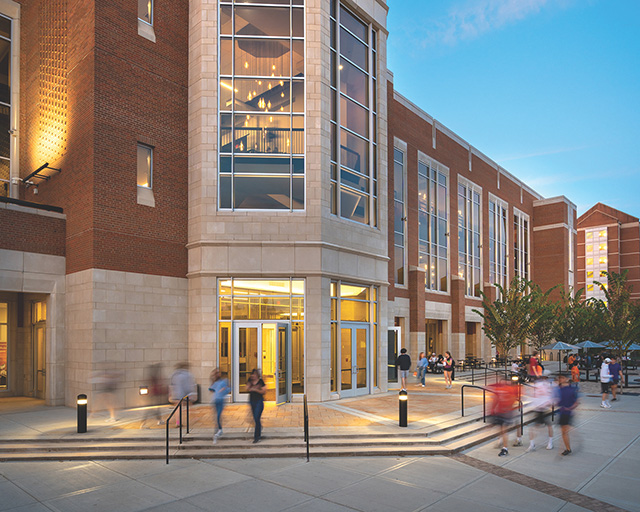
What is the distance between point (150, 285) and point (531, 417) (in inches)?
509

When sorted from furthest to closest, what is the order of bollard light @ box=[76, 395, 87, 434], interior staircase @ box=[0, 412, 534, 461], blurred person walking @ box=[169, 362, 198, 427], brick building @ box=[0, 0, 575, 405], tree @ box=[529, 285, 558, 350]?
tree @ box=[529, 285, 558, 350] < brick building @ box=[0, 0, 575, 405] < blurred person walking @ box=[169, 362, 198, 427] < bollard light @ box=[76, 395, 87, 434] < interior staircase @ box=[0, 412, 534, 461]

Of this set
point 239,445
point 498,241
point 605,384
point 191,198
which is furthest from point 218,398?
point 498,241

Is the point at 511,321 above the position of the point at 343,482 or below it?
above

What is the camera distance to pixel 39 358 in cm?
1923

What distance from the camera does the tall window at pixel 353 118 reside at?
19781mm

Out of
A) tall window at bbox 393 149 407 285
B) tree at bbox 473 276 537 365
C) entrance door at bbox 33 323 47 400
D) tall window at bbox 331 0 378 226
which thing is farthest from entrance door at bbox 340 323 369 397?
tree at bbox 473 276 537 365

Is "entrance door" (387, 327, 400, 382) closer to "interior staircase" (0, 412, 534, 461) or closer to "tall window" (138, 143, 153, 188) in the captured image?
"interior staircase" (0, 412, 534, 461)

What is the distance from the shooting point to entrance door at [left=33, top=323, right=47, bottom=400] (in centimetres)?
1892

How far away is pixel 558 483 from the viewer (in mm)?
9445

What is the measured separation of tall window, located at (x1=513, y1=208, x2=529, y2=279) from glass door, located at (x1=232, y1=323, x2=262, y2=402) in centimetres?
3661

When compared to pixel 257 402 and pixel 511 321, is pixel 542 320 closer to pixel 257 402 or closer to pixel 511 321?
pixel 511 321

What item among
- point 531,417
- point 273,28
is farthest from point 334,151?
point 531,417

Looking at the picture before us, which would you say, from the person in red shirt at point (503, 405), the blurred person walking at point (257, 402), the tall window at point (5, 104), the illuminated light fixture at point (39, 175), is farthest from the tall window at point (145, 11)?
the person in red shirt at point (503, 405)

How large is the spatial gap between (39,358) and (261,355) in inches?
336
